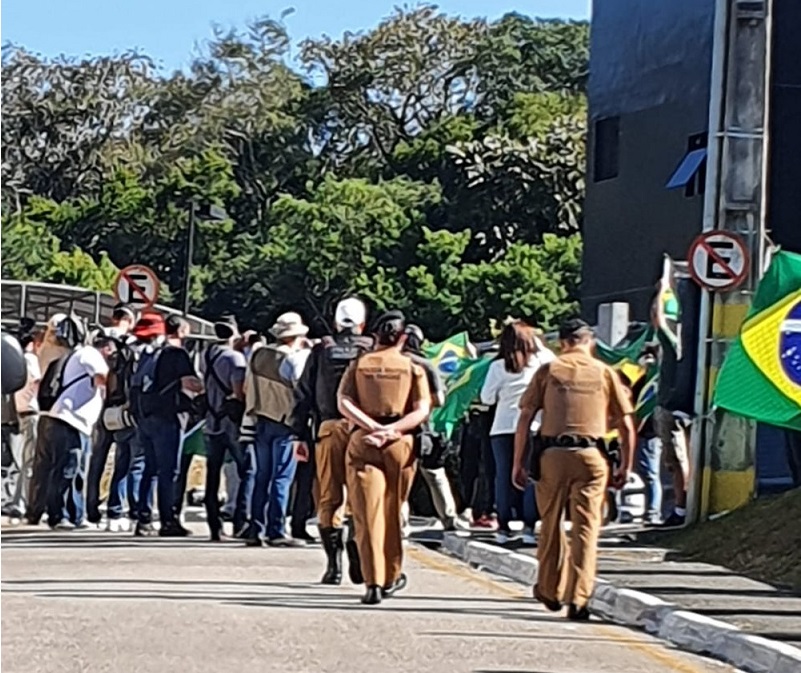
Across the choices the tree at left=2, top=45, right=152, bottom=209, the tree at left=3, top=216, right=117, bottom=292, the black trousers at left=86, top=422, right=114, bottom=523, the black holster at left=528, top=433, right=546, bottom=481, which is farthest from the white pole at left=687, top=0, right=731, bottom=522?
the tree at left=2, top=45, right=152, bottom=209

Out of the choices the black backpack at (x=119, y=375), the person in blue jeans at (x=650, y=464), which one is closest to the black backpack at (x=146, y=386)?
the black backpack at (x=119, y=375)

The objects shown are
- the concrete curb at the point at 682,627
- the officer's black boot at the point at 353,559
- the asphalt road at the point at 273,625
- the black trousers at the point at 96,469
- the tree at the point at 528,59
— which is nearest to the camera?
the asphalt road at the point at 273,625

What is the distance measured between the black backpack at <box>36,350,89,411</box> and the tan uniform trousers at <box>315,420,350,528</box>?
5293 mm

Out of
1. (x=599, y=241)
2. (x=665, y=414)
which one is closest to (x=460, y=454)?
(x=665, y=414)

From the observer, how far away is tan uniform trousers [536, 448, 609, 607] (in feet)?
39.6

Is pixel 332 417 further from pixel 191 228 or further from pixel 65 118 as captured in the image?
pixel 65 118

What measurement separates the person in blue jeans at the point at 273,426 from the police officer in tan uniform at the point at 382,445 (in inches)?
151

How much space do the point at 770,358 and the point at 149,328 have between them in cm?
581

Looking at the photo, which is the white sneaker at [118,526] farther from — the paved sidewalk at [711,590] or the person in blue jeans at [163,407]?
the paved sidewalk at [711,590]

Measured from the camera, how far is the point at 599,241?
35438 mm

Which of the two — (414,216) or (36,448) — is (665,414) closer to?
(36,448)

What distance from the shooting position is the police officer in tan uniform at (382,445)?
12.6 meters

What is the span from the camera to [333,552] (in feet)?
45.5

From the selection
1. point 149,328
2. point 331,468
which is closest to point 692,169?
point 149,328
